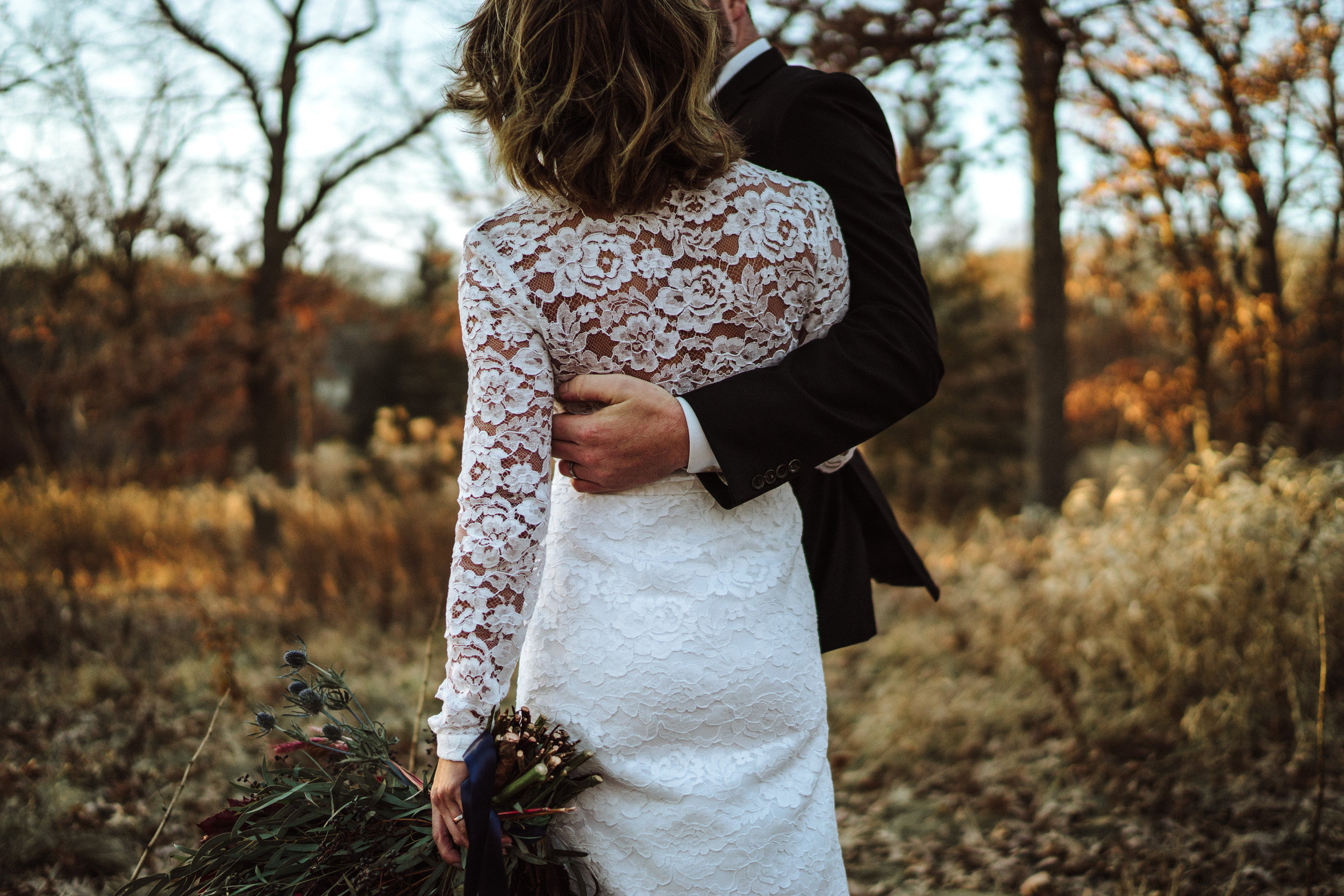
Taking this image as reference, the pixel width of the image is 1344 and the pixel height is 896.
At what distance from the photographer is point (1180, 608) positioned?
3.80 meters

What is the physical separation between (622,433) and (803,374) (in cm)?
30

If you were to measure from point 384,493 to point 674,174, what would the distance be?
20.5 ft

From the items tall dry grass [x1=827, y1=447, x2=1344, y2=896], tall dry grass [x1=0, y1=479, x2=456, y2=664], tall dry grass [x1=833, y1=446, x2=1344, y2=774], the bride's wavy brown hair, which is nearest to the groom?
the bride's wavy brown hair

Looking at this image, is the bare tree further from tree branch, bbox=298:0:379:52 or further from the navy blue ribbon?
the navy blue ribbon

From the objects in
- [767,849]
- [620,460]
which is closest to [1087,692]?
[767,849]

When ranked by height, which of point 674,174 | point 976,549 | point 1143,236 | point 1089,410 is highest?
point 1143,236

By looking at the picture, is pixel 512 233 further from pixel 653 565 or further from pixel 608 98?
pixel 653 565

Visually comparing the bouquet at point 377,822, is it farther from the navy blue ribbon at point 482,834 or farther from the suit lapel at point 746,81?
the suit lapel at point 746,81

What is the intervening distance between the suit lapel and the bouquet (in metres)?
1.17

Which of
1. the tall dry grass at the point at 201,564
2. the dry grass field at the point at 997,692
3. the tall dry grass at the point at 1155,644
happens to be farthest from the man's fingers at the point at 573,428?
the tall dry grass at the point at 201,564

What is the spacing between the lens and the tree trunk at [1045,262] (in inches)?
210

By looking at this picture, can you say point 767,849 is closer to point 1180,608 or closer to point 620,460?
point 620,460

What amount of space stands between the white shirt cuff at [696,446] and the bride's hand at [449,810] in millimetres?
551

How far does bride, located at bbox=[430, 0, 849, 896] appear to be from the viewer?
121 centimetres
